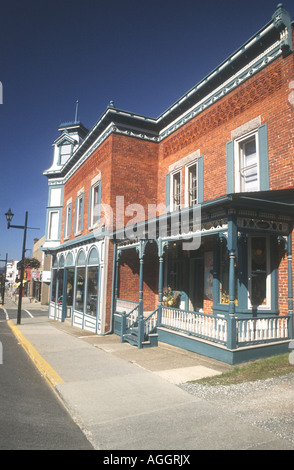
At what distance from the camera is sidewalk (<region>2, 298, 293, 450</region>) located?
3.95m

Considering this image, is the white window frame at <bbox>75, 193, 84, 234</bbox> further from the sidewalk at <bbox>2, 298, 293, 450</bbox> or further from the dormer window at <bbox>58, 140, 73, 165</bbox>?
the sidewalk at <bbox>2, 298, 293, 450</bbox>

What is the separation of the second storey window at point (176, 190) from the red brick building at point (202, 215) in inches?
2.3

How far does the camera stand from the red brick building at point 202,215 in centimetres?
799

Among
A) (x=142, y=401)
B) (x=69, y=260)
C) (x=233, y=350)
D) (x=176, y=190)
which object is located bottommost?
(x=142, y=401)

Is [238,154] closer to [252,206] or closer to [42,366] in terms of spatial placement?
[252,206]

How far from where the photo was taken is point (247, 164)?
32.8 ft

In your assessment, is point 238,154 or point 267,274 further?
point 238,154

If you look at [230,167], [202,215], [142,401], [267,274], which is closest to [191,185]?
[230,167]

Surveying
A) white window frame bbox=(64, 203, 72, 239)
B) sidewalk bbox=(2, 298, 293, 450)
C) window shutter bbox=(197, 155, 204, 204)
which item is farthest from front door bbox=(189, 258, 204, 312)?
white window frame bbox=(64, 203, 72, 239)

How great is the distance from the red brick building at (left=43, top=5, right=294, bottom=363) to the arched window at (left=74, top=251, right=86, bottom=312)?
0.09m

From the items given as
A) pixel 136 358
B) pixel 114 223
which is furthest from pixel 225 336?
pixel 114 223

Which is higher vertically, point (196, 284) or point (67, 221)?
point (67, 221)

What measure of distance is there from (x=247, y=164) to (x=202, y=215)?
2.76 m
